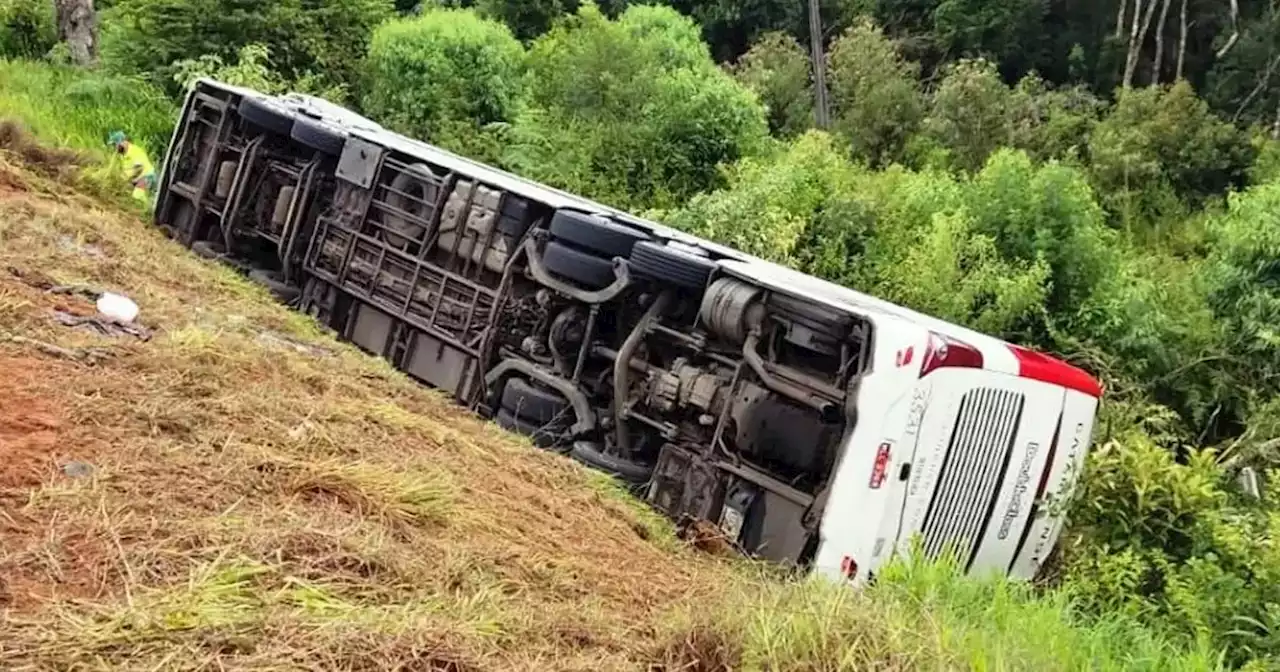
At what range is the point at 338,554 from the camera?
158 inches

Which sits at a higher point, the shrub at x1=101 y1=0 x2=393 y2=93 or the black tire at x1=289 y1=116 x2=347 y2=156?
the shrub at x1=101 y1=0 x2=393 y2=93

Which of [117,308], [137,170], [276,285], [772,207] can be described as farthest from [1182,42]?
[117,308]

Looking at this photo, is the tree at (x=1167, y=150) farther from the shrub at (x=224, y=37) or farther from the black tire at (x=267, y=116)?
the black tire at (x=267, y=116)

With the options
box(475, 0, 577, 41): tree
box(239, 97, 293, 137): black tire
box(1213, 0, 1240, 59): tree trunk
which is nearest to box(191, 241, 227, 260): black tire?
box(239, 97, 293, 137): black tire

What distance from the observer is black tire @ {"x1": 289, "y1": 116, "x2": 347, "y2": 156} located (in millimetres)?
8859

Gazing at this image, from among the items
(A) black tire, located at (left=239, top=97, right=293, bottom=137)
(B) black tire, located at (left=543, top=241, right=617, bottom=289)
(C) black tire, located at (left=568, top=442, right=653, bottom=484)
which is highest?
(A) black tire, located at (left=239, top=97, right=293, bottom=137)

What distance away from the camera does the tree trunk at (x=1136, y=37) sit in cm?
2944

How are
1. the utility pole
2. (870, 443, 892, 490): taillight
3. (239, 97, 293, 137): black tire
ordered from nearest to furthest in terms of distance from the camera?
(870, 443, 892, 490): taillight < (239, 97, 293, 137): black tire < the utility pole

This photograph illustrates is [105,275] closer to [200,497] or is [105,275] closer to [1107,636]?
[200,497]

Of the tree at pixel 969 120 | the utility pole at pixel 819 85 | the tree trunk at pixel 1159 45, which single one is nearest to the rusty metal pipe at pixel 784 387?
the tree at pixel 969 120

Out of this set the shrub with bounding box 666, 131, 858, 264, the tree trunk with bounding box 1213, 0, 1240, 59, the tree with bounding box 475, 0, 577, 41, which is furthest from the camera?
the tree trunk with bounding box 1213, 0, 1240, 59

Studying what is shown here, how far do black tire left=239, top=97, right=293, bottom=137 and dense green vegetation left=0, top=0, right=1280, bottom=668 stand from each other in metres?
3.98

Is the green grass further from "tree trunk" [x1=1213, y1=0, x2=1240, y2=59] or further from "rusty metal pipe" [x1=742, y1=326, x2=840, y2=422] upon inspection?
A: "tree trunk" [x1=1213, y1=0, x2=1240, y2=59]

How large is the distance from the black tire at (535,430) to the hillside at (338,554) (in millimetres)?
330
